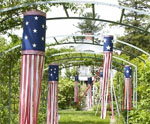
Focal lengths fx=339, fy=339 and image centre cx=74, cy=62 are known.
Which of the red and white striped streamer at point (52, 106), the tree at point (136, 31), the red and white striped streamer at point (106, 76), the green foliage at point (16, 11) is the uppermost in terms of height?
the tree at point (136, 31)

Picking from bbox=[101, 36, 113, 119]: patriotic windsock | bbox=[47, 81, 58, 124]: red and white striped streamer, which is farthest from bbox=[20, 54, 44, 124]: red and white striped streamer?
bbox=[47, 81, 58, 124]: red and white striped streamer

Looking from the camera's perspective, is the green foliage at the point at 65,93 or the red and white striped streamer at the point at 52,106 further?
the green foliage at the point at 65,93

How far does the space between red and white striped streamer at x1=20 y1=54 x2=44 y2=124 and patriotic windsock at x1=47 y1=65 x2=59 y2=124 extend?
19.0ft

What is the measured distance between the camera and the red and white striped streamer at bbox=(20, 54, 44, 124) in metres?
3.80

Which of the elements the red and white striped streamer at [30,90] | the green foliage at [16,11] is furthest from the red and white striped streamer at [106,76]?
the red and white striped streamer at [30,90]

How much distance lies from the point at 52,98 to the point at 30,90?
5937mm

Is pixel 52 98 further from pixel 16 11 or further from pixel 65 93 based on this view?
pixel 65 93

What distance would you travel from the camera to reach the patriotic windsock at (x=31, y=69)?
380 centimetres

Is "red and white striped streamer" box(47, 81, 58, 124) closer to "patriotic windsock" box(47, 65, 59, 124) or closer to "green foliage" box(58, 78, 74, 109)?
"patriotic windsock" box(47, 65, 59, 124)

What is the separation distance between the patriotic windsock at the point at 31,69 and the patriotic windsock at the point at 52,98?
5.81 meters

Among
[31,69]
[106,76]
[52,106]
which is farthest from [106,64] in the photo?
[31,69]

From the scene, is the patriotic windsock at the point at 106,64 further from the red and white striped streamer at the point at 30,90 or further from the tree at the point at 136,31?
the tree at the point at 136,31

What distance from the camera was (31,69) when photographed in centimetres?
381

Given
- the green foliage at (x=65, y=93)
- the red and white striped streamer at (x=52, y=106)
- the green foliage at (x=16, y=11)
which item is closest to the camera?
the green foliage at (x=16, y=11)
